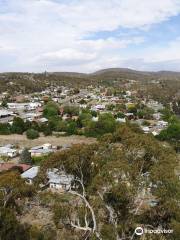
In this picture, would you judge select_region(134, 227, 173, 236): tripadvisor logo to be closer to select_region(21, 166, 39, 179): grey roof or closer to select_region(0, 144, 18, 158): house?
select_region(21, 166, 39, 179): grey roof

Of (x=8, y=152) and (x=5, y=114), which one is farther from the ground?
(x=8, y=152)

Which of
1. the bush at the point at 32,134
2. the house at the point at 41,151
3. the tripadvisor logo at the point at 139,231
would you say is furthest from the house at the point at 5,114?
the tripadvisor logo at the point at 139,231

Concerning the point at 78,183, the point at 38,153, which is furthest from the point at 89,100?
the point at 78,183

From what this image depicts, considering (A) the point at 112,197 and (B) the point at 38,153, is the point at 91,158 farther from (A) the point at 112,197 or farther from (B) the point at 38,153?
(B) the point at 38,153

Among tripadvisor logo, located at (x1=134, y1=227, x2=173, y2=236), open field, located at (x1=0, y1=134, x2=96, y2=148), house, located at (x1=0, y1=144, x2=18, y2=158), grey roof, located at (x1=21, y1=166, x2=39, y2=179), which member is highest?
tripadvisor logo, located at (x1=134, y1=227, x2=173, y2=236)

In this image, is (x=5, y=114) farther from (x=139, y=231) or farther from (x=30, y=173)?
(x=139, y=231)

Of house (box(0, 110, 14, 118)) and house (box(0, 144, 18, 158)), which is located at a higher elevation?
house (box(0, 144, 18, 158))

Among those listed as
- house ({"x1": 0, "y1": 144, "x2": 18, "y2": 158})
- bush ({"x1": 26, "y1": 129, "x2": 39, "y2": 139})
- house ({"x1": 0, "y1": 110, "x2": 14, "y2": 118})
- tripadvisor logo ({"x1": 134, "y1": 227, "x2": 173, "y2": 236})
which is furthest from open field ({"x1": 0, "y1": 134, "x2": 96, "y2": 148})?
tripadvisor logo ({"x1": 134, "y1": 227, "x2": 173, "y2": 236})

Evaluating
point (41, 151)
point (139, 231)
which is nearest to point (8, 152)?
point (41, 151)
